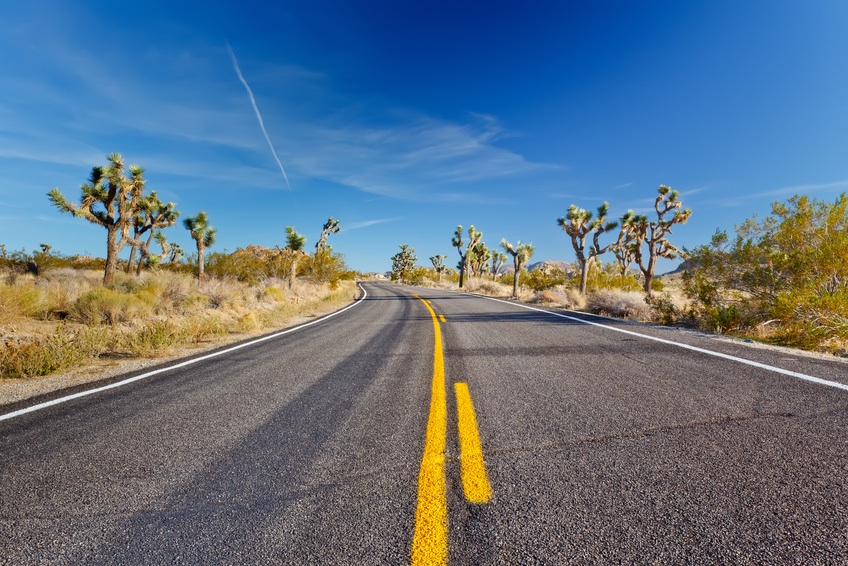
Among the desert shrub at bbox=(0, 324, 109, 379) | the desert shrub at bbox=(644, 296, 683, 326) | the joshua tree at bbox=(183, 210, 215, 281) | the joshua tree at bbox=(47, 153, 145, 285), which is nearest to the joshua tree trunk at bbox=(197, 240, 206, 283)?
the joshua tree at bbox=(183, 210, 215, 281)

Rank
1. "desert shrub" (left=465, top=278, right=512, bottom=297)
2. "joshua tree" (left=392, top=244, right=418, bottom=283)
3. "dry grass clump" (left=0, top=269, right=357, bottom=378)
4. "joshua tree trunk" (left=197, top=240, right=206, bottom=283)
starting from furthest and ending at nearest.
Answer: "joshua tree" (left=392, top=244, right=418, bottom=283) < "desert shrub" (left=465, top=278, right=512, bottom=297) < "joshua tree trunk" (left=197, top=240, right=206, bottom=283) < "dry grass clump" (left=0, top=269, right=357, bottom=378)

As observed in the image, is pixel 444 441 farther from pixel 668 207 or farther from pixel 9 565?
pixel 668 207

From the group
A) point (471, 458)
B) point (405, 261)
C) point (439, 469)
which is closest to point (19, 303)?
point (439, 469)

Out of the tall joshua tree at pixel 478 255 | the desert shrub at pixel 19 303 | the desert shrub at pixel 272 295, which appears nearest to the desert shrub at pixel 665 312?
the desert shrub at pixel 272 295

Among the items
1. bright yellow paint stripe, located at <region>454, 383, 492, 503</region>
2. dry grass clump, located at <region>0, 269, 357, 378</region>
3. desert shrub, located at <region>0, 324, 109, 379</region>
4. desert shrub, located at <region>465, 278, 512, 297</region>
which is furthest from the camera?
desert shrub, located at <region>465, 278, 512, 297</region>

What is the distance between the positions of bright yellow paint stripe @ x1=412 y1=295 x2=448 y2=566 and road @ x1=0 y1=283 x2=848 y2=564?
18mm

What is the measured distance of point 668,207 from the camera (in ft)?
80.2

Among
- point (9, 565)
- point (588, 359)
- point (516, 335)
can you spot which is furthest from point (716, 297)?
point (9, 565)

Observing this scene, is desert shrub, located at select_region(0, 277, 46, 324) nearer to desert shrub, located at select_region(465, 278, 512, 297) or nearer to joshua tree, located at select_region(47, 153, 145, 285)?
joshua tree, located at select_region(47, 153, 145, 285)

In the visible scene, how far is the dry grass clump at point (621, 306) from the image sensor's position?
1194 centimetres

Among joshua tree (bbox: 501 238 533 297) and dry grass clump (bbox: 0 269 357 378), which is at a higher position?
joshua tree (bbox: 501 238 533 297)

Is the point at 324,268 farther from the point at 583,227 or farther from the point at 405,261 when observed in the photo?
the point at 405,261

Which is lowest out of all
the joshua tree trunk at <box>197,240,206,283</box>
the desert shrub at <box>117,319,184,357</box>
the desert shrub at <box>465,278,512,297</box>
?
the desert shrub at <box>117,319,184,357</box>

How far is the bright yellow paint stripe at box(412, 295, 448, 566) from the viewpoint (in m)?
1.59
